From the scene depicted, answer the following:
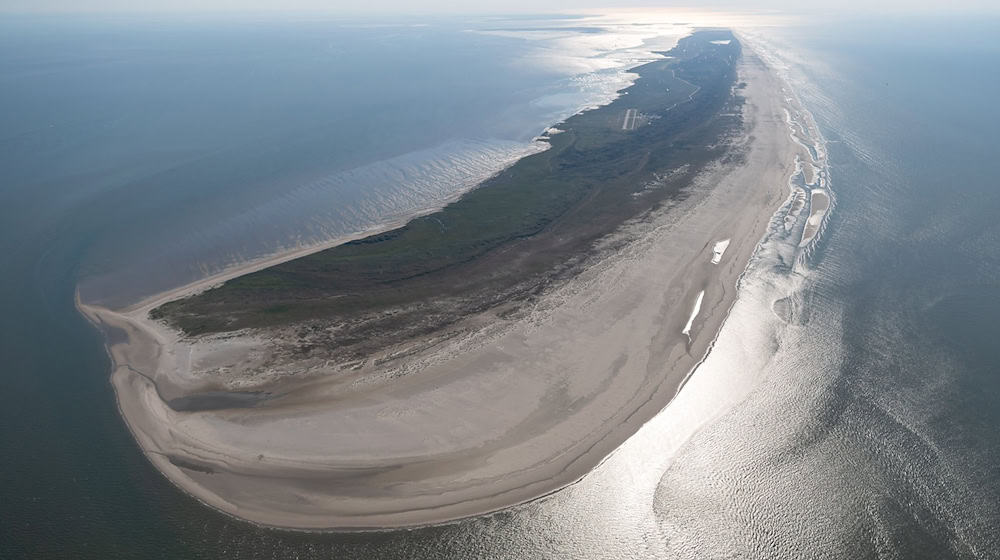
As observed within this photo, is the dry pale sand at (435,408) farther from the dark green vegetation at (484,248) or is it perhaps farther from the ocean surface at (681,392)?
the dark green vegetation at (484,248)

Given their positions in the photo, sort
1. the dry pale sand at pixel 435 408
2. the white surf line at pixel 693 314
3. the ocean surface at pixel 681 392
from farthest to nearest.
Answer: the white surf line at pixel 693 314 < the dry pale sand at pixel 435 408 < the ocean surface at pixel 681 392

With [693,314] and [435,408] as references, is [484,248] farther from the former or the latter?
[435,408]

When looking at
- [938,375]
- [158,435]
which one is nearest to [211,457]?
[158,435]

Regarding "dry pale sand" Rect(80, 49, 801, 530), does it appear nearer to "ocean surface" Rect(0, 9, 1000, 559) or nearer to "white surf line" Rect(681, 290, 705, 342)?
"white surf line" Rect(681, 290, 705, 342)

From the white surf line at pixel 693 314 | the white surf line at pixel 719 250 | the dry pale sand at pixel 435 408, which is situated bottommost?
the dry pale sand at pixel 435 408

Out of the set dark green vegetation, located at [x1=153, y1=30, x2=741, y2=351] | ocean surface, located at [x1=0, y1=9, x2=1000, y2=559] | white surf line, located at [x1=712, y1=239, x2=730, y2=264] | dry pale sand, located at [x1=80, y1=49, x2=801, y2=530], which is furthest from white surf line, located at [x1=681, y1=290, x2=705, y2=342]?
dark green vegetation, located at [x1=153, y1=30, x2=741, y2=351]

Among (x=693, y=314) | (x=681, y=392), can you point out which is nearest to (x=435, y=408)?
(x=681, y=392)

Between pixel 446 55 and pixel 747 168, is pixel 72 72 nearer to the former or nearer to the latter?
pixel 446 55

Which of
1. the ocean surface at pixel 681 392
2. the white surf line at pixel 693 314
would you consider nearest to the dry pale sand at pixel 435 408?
the white surf line at pixel 693 314
